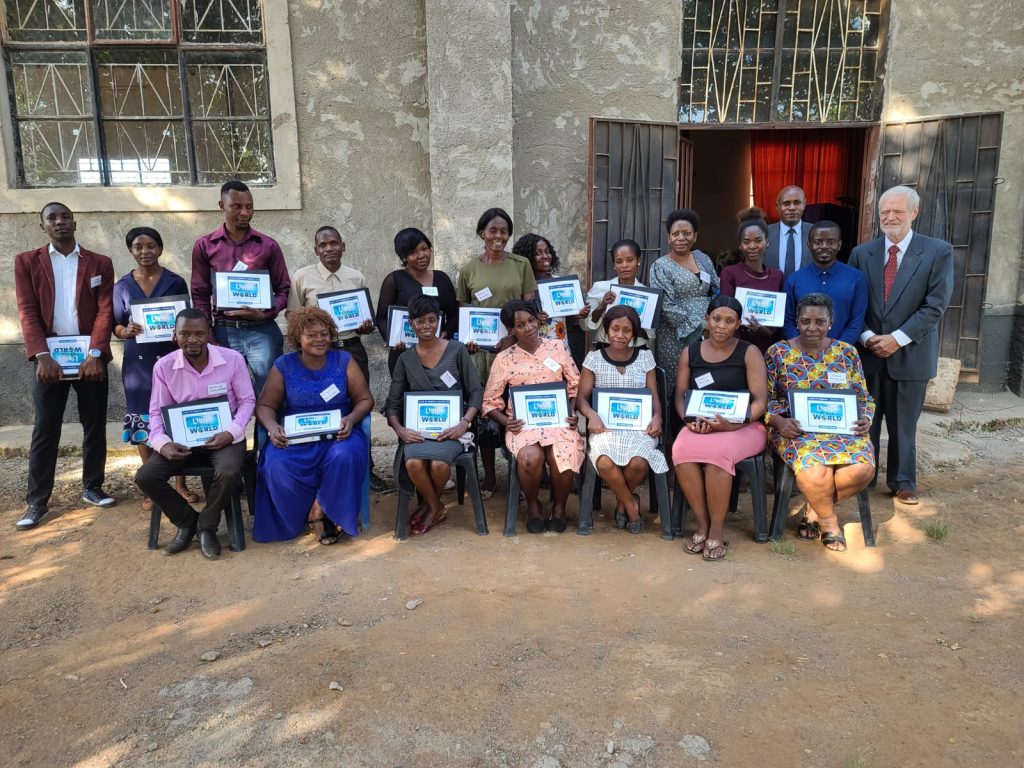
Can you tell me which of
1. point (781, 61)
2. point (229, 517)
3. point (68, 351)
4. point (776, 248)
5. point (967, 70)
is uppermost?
point (781, 61)

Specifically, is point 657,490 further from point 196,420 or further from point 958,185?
point 958,185

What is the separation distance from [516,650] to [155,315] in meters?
2.89

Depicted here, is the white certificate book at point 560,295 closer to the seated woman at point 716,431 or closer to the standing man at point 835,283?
the seated woman at point 716,431

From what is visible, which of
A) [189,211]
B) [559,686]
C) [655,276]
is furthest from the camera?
[189,211]

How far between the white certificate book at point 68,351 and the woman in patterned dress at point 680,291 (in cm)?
353

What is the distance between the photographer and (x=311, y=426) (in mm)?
3980

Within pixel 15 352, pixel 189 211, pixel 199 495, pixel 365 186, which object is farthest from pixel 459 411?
pixel 15 352

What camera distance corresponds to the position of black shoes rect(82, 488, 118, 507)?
460cm

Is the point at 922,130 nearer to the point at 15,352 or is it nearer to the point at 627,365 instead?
the point at 627,365

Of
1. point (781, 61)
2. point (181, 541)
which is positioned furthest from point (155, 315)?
point (781, 61)

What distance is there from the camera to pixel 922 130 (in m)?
6.30

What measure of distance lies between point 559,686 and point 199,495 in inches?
120

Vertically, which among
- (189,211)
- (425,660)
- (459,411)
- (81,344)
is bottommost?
(425,660)

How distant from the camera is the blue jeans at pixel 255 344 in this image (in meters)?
4.46
